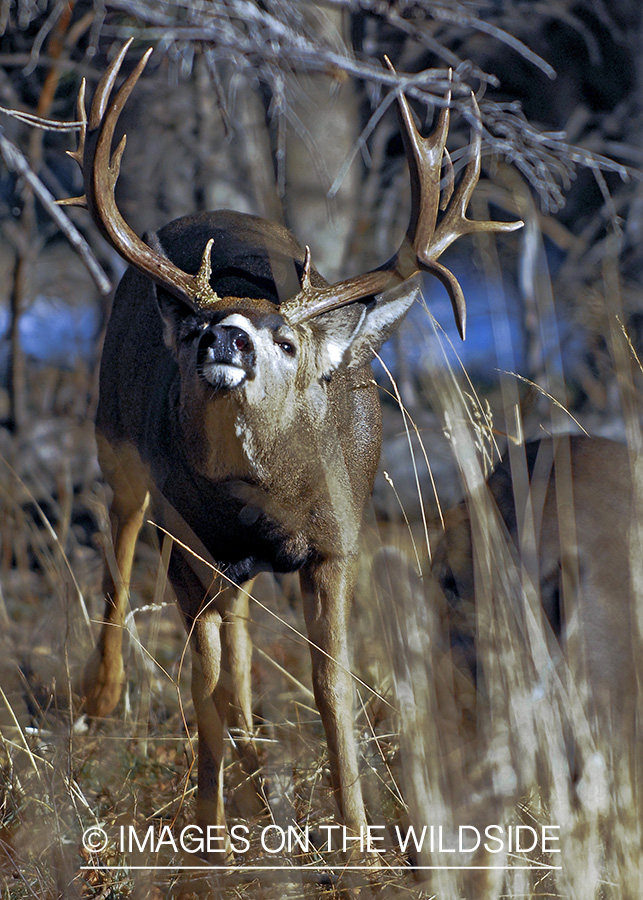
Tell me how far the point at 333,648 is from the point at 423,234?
135 cm

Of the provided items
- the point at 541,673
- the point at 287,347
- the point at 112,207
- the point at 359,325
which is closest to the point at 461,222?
the point at 359,325

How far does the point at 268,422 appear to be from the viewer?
2.96 meters

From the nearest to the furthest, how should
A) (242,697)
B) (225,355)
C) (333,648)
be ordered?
(225,355), (333,648), (242,697)

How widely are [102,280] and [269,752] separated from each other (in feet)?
7.05

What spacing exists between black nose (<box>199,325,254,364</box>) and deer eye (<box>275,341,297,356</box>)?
180 mm

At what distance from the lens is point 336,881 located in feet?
8.42

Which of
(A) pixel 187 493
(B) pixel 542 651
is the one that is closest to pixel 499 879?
(B) pixel 542 651

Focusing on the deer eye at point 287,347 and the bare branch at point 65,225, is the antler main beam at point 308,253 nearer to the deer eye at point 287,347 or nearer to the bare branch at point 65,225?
the deer eye at point 287,347

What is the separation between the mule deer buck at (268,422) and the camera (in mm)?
2928

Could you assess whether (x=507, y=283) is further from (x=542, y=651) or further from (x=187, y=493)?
(x=542, y=651)

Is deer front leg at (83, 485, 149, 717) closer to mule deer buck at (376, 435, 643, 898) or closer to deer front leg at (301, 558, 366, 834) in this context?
deer front leg at (301, 558, 366, 834)

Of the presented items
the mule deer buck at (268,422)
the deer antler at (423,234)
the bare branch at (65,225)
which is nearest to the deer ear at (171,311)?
the mule deer buck at (268,422)

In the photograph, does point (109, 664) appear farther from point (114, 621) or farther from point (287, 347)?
point (287, 347)

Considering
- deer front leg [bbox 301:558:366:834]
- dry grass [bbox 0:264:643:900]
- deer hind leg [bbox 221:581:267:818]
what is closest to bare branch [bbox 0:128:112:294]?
dry grass [bbox 0:264:643:900]
